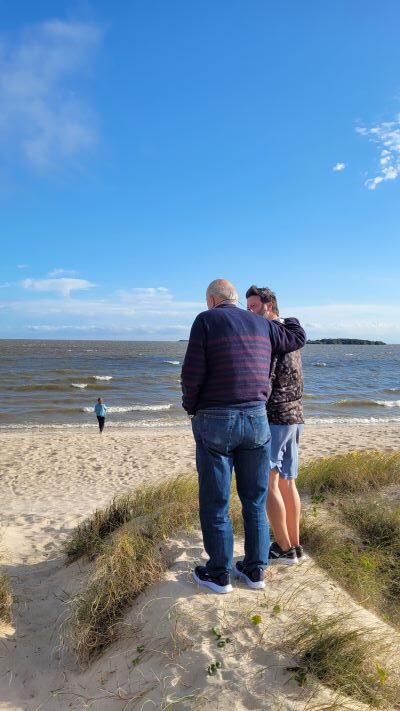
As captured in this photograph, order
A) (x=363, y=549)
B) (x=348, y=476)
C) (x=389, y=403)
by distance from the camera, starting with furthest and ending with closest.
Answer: (x=389, y=403) < (x=348, y=476) < (x=363, y=549)

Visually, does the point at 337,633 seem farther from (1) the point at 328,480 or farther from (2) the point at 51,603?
(1) the point at 328,480

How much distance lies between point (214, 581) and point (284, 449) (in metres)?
1.07

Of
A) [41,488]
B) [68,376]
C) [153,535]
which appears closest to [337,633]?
[153,535]

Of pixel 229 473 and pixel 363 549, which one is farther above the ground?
pixel 229 473

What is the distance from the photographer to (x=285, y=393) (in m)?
3.72

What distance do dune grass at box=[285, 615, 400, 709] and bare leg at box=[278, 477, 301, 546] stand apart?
1076 millimetres

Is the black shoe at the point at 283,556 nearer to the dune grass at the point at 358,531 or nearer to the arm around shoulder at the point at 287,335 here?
the dune grass at the point at 358,531

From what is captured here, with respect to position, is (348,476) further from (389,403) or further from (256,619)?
(389,403)

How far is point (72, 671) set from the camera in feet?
9.84

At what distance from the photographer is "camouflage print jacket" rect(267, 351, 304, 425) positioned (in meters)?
3.67

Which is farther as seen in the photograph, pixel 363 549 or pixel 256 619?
pixel 363 549

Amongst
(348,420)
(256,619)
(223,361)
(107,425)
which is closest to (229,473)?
(223,361)

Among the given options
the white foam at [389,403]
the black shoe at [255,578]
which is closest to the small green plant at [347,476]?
the black shoe at [255,578]

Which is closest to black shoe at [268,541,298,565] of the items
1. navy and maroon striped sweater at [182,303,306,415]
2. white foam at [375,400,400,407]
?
navy and maroon striped sweater at [182,303,306,415]
